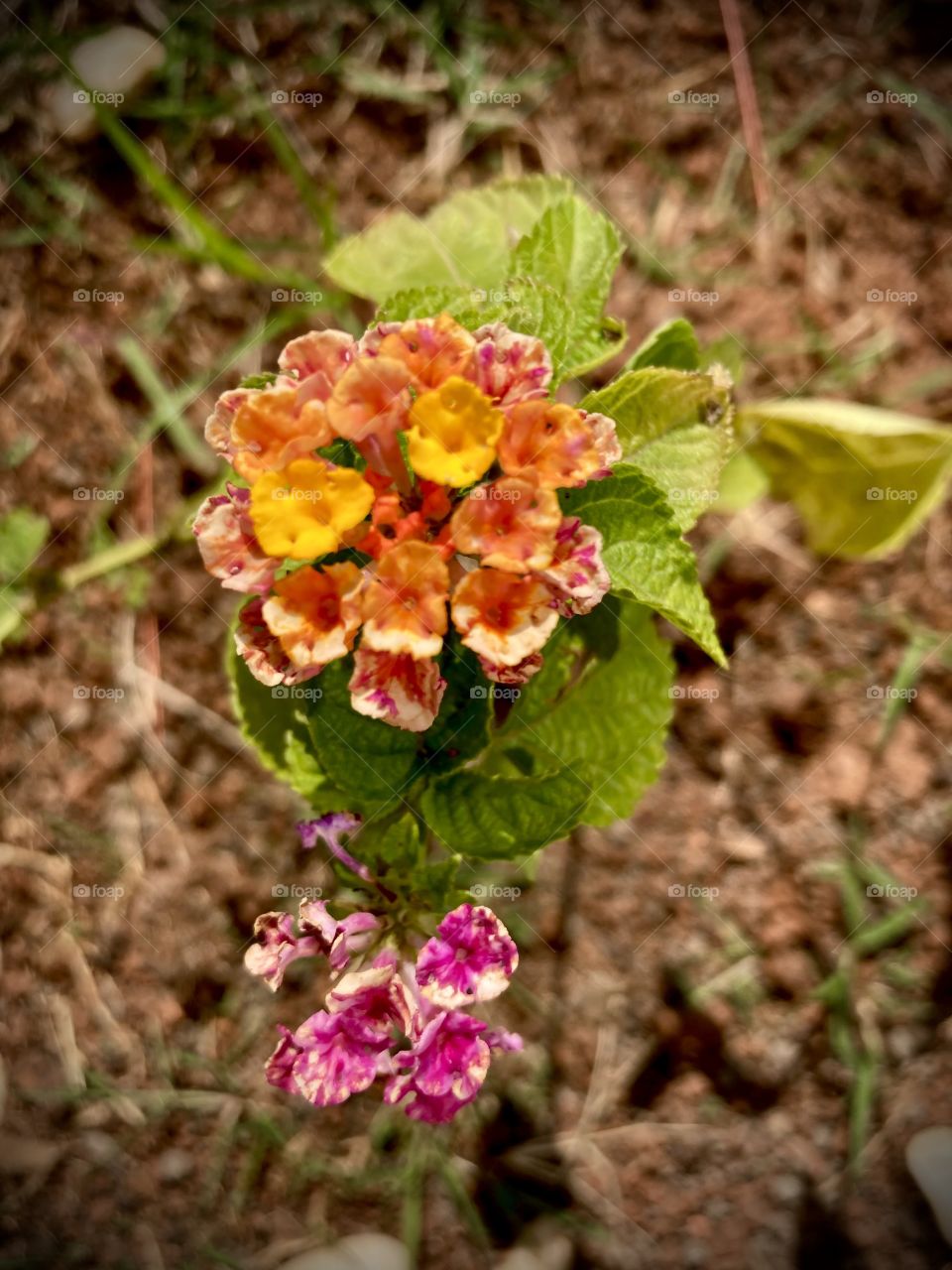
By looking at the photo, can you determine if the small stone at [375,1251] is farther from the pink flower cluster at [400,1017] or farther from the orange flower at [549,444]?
the orange flower at [549,444]

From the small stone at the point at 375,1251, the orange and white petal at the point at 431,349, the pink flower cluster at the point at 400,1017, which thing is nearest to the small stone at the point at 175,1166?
the small stone at the point at 375,1251

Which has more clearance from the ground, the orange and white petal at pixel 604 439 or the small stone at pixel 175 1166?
the orange and white petal at pixel 604 439

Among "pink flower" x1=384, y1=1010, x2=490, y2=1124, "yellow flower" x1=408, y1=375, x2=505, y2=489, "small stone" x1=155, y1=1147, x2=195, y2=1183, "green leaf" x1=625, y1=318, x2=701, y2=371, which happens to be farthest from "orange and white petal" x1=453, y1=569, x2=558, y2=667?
"small stone" x1=155, y1=1147, x2=195, y2=1183

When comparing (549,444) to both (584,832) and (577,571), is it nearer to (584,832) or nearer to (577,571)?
(577,571)

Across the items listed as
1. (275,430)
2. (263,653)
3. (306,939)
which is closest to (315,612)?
(263,653)

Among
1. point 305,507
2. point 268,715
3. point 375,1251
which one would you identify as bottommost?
point 375,1251

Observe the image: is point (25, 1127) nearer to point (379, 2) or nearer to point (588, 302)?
point (588, 302)
